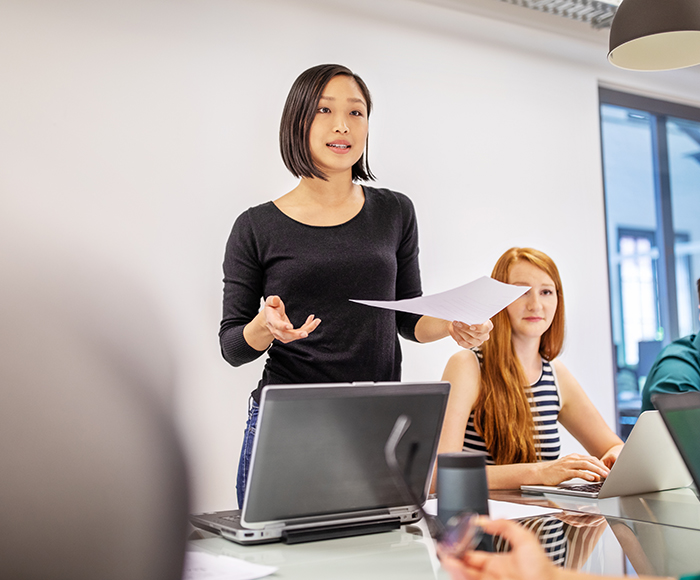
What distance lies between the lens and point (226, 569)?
2.98 ft

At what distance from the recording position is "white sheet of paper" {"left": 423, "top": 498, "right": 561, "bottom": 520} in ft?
4.09

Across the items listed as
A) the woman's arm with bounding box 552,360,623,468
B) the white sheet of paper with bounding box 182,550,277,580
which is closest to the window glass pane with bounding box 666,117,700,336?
the woman's arm with bounding box 552,360,623,468

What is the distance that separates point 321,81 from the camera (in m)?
1.69

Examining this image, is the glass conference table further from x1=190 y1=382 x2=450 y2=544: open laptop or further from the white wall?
the white wall

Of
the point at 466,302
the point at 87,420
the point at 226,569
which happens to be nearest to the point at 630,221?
the point at 466,302

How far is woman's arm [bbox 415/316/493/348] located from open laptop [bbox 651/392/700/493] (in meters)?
0.51

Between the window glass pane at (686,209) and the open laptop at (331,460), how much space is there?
3751mm

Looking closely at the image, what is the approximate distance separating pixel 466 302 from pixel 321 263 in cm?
50

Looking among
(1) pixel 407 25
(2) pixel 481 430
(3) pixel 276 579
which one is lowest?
(3) pixel 276 579

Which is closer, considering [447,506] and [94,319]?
[94,319]

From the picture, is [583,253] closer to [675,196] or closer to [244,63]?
[675,196]

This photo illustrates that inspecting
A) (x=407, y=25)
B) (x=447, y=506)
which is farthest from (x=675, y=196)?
(x=447, y=506)

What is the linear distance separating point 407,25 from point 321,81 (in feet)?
5.95

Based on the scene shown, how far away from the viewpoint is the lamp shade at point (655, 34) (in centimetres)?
167
